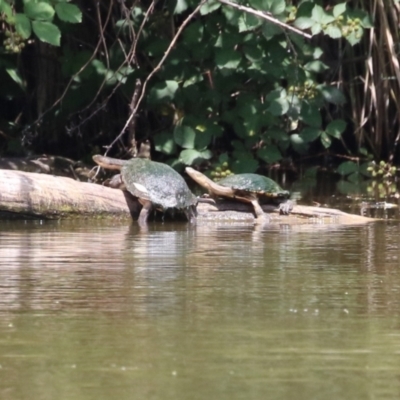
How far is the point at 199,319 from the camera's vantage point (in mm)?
3127

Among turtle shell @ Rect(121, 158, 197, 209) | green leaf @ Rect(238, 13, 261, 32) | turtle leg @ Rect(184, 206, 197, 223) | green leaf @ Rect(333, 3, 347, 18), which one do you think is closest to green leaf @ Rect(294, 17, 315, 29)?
green leaf @ Rect(333, 3, 347, 18)

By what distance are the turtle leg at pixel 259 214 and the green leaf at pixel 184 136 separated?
1437 mm

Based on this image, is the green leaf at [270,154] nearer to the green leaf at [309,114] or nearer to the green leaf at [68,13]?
the green leaf at [309,114]

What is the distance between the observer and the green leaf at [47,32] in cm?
641

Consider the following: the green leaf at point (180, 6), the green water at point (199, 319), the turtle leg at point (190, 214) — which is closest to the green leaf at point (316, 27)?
the green leaf at point (180, 6)

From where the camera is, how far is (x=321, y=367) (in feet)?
8.48

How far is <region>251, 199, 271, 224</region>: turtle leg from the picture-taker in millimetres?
6281

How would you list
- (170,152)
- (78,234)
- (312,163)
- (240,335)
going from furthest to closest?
(312,163)
(170,152)
(78,234)
(240,335)

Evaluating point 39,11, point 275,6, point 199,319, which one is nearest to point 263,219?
point 275,6

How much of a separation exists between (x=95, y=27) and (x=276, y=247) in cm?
473

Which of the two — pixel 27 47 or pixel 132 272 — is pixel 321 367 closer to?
pixel 132 272

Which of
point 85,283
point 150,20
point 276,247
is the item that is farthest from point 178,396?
point 150,20

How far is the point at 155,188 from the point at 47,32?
119cm

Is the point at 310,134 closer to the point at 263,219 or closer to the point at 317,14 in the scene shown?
the point at 317,14
